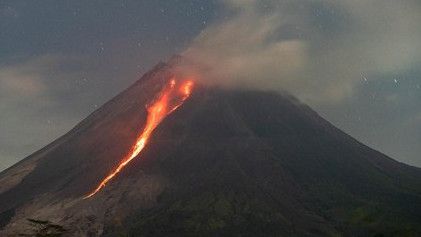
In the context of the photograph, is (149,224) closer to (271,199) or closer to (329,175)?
(271,199)

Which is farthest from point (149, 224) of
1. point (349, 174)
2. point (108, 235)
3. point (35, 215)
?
point (349, 174)

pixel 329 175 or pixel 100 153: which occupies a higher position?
pixel 100 153

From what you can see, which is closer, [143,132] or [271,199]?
[271,199]

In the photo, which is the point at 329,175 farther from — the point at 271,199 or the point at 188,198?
the point at 188,198

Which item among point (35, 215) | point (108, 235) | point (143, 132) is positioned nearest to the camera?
point (108, 235)

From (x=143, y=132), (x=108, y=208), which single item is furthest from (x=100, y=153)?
(x=108, y=208)

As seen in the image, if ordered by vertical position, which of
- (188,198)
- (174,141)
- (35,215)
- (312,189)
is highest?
(174,141)

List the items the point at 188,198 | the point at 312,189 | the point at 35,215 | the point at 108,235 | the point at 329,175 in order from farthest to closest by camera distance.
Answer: the point at 329,175 → the point at 312,189 → the point at 188,198 → the point at 35,215 → the point at 108,235
